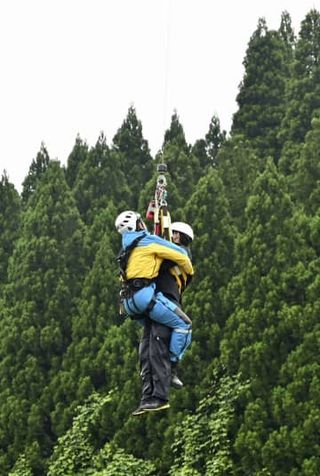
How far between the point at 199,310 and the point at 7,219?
1172 centimetres

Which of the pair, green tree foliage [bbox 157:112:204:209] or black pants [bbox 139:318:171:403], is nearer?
black pants [bbox 139:318:171:403]

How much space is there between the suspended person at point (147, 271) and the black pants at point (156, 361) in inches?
3.3

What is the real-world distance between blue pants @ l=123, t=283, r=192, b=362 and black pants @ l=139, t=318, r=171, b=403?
0.22 feet

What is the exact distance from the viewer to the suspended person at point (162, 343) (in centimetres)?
869

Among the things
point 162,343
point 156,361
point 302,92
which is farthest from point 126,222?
point 302,92

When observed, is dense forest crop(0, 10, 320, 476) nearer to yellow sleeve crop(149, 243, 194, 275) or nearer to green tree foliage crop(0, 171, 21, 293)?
green tree foliage crop(0, 171, 21, 293)

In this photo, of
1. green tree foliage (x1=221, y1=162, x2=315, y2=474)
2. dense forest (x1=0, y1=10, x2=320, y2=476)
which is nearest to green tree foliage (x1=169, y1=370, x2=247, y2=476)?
dense forest (x1=0, y1=10, x2=320, y2=476)

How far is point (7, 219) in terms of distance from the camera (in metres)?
33.9

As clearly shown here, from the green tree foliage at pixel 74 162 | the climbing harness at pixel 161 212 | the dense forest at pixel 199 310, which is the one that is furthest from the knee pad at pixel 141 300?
the green tree foliage at pixel 74 162

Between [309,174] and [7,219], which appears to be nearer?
[309,174]

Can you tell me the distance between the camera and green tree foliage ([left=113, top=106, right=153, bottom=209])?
33188mm

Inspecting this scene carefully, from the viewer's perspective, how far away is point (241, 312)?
22.7 meters

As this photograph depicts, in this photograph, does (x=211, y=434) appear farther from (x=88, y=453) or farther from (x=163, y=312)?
(x=163, y=312)

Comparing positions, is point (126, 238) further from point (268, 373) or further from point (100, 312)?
point (100, 312)
